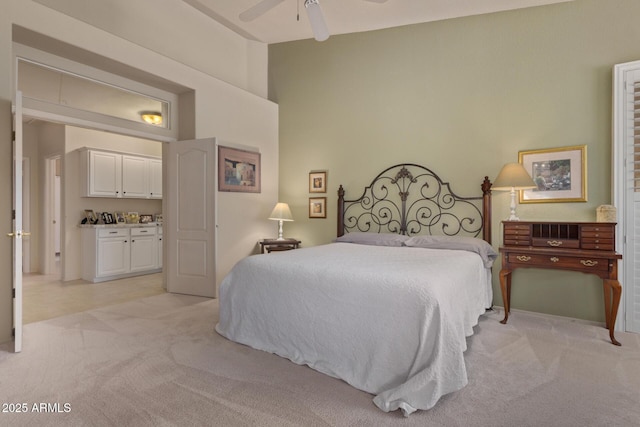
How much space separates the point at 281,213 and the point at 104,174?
10.0 feet

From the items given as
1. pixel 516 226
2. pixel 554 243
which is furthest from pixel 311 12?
pixel 554 243

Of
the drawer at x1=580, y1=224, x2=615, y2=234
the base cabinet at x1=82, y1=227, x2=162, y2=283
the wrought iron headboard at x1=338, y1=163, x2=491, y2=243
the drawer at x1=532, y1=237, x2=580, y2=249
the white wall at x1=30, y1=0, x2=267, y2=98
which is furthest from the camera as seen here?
the base cabinet at x1=82, y1=227, x2=162, y2=283

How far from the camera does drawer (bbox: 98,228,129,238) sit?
553 cm

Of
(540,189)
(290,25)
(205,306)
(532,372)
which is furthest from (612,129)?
(205,306)

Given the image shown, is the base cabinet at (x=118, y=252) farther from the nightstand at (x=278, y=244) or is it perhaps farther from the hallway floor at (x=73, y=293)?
the nightstand at (x=278, y=244)

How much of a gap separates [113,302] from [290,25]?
409 cm

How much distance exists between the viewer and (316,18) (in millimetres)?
2883

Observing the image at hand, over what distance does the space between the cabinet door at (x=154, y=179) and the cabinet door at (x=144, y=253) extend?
79 centimetres

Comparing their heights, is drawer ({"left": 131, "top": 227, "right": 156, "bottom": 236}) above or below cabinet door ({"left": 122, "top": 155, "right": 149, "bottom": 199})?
below

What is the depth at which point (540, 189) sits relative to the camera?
374 cm

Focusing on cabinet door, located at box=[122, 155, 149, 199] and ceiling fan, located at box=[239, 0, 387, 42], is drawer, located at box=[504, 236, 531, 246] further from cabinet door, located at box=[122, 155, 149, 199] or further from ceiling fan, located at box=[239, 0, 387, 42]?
cabinet door, located at box=[122, 155, 149, 199]

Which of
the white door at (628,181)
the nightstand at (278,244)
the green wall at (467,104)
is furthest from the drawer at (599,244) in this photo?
the nightstand at (278,244)

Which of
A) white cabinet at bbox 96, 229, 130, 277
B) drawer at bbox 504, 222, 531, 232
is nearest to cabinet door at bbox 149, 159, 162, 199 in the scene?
white cabinet at bbox 96, 229, 130, 277

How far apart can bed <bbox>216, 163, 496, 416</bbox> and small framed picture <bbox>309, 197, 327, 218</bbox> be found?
5.51 feet
